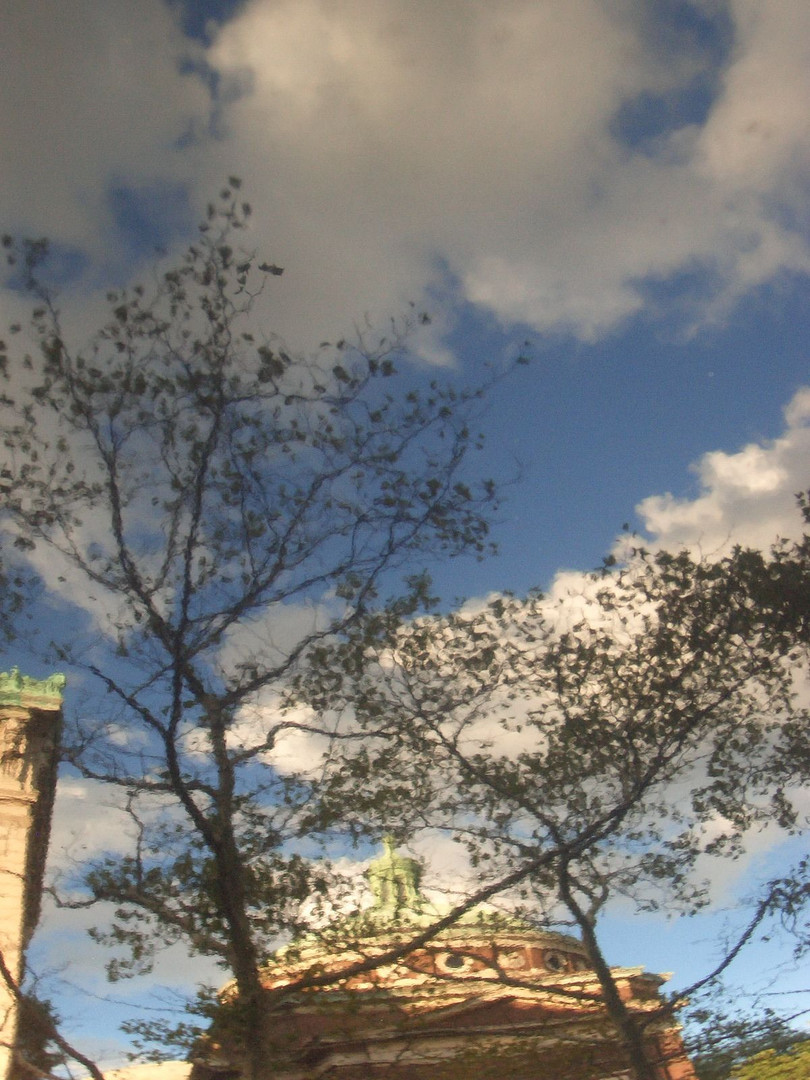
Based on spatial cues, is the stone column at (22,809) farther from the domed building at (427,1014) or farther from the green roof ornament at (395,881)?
the green roof ornament at (395,881)

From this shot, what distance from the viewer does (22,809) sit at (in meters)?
22.6

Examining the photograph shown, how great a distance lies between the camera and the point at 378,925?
14.6 metres

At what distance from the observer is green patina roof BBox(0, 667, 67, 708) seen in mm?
23844

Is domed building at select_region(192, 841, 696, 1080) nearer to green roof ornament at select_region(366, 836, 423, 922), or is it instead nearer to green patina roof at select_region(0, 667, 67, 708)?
green roof ornament at select_region(366, 836, 423, 922)

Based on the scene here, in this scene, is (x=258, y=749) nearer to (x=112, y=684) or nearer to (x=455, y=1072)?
(x=112, y=684)

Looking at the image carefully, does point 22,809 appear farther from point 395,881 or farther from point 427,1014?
point 395,881

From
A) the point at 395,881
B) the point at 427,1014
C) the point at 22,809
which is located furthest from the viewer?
the point at 22,809

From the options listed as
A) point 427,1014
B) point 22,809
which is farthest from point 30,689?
point 427,1014

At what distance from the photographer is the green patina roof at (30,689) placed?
23844mm

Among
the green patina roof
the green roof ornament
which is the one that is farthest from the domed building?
the green patina roof

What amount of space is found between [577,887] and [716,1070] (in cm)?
397

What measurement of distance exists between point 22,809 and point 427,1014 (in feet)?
39.4

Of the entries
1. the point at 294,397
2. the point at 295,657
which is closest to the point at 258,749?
the point at 295,657

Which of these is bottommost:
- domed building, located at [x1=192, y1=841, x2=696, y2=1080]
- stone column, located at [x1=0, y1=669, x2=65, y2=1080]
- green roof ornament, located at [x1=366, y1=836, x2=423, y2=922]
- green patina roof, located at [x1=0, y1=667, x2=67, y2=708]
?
domed building, located at [x1=192, y1=841, x2=696, y2=1080]
